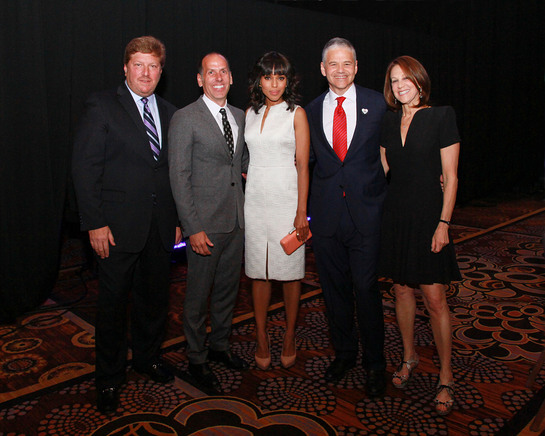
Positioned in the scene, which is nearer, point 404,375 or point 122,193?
point 122,193

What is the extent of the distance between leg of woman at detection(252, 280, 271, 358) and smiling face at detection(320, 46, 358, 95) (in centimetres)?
107

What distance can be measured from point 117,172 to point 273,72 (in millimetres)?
881

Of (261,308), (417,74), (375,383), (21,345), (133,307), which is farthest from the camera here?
(21,345)

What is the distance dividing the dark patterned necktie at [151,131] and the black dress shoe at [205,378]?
1102 mm

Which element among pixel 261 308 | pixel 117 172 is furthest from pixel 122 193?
pixel 261 308

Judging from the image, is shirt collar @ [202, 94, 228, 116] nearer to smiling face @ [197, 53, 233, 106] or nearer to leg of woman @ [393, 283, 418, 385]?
smiling face @ [197, 53, 233, 106]

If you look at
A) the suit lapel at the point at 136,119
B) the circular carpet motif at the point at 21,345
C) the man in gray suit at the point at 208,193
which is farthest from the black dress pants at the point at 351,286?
the circular carpet motif at the point at 21,345

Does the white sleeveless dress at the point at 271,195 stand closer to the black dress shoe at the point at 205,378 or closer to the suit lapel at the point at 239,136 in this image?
the suit lapel at the point at 239,136

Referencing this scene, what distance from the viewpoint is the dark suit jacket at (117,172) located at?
222 centimetres

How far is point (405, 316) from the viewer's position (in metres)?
2.49

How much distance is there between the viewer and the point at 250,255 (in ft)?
8.59

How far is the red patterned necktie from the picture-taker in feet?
7.89

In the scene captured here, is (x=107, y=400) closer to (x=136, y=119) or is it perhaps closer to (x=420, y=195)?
(x=136, y=119)

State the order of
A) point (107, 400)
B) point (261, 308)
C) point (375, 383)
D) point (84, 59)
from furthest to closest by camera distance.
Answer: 1. point (84, 59)
2. point (261, 308)
3. point (375, 383)
4. point (107, 400)
